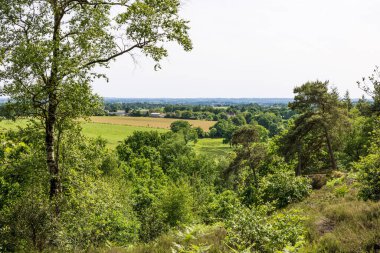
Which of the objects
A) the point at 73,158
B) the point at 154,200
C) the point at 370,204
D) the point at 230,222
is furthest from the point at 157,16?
the point at 154,200

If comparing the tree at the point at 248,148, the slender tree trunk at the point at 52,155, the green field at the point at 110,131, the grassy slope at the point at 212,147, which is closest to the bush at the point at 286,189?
the slender tree trunk at the point at 52,155

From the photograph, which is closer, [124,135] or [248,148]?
[248,148]

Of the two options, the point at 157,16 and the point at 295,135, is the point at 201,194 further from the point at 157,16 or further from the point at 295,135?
the point at 157,16

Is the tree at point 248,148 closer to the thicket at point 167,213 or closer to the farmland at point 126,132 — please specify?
the thicket at point 167,213

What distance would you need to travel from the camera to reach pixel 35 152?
1203cm

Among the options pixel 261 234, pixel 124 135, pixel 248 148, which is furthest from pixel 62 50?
pixel 124 135

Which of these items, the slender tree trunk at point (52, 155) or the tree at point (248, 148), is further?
the tree at point (248, 148)

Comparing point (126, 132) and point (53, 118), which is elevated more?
point (53, 118)

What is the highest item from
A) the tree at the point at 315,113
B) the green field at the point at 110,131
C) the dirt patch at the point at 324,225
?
the tree at the point at 315,113

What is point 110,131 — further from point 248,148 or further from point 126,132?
point 248,148

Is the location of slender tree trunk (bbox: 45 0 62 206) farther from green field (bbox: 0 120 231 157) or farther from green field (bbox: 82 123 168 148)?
green field (bbox: 0 120 231 157)

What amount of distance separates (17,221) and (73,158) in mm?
3695

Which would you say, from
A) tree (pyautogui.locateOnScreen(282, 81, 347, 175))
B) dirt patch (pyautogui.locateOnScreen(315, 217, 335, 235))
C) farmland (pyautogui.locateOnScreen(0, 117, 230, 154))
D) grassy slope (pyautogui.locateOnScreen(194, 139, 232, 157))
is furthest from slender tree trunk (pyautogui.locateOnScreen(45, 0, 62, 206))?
grassy slope (pyautogui.locateOnScreen(194, 139, 232, 157))

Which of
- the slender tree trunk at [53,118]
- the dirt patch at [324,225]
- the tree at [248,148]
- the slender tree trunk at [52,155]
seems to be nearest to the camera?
the dirt patch at [324,225]
